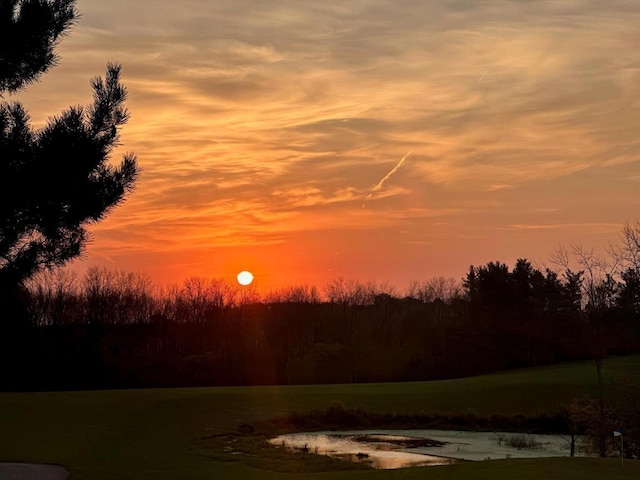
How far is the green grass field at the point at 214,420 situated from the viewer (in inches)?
697

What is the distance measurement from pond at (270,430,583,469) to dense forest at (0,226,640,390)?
20127mm

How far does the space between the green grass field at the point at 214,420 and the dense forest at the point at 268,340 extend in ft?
34.9

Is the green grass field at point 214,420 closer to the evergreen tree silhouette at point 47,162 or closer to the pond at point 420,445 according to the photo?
the pond at point 420,445

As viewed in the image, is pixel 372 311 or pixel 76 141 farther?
pixel 372 311

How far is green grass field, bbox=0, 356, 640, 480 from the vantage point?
58.1 feet

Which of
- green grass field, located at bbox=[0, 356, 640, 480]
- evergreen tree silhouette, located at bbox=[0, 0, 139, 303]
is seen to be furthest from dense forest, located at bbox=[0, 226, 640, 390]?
evergreen tree silhouette, located at bbox=[0, 0, 139, 303]

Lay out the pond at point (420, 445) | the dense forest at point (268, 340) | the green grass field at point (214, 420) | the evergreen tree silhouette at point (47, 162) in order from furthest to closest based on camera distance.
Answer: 1. the dense forest at point (268, 340)
2. the pond at point (420, 445)
3. the green grass field at point (214, 420)
4. the evergreen tree silhouette at point (47, 162)

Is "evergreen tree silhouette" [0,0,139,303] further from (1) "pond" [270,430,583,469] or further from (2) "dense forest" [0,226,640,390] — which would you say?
(2) "dense forest" [0,226,640,390]

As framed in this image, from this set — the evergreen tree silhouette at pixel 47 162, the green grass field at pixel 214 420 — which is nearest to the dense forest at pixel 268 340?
the green grass field at pixel 214 420

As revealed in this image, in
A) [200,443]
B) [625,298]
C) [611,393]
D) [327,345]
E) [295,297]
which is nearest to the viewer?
[200,443]

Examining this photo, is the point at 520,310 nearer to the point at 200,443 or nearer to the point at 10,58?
the point at 200,443

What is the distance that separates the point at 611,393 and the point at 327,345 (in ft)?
128

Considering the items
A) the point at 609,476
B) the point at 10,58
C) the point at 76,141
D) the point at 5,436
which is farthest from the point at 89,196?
the point at 5,436

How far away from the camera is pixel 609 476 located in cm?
1517
